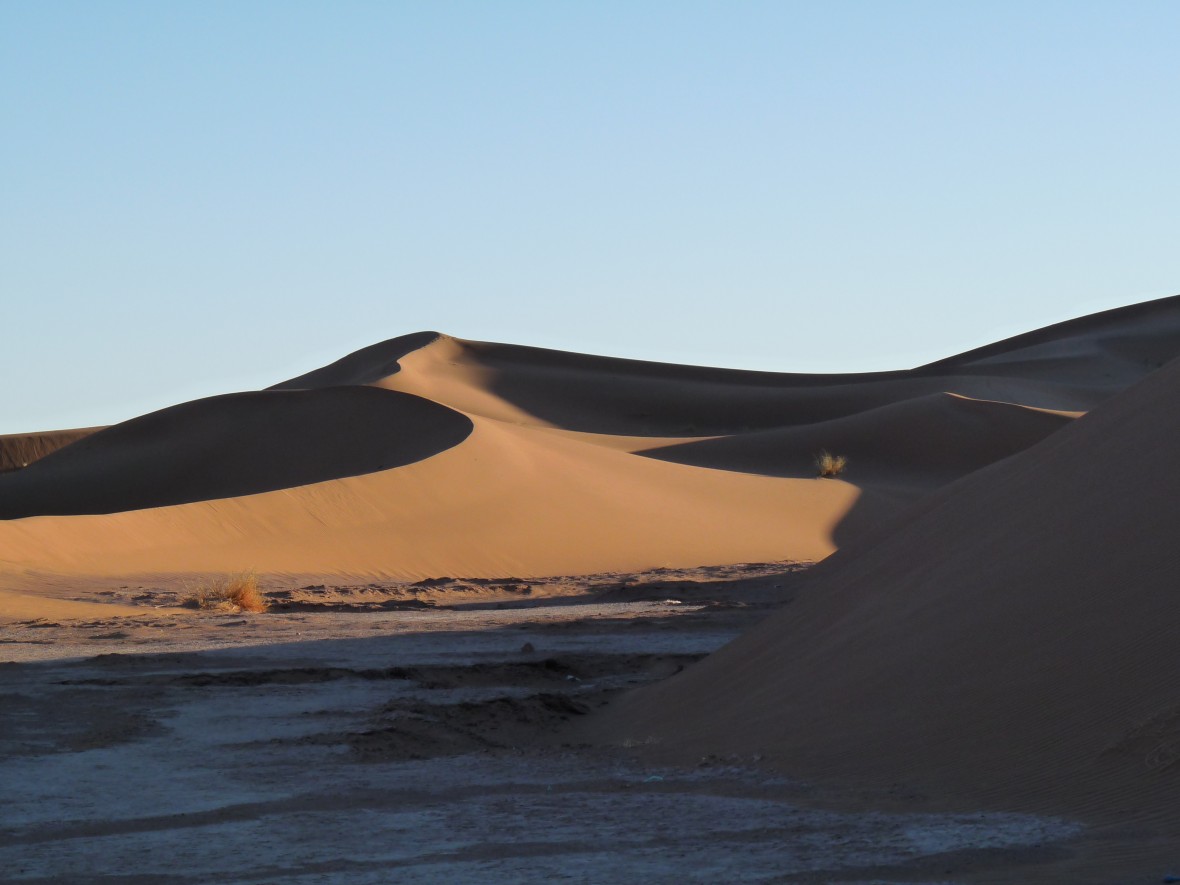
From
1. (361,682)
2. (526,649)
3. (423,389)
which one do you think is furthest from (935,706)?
(423,389)

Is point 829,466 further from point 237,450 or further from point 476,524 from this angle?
point 237,450

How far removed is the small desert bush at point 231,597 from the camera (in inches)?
774

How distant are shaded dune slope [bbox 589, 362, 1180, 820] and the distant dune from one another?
8.13ft

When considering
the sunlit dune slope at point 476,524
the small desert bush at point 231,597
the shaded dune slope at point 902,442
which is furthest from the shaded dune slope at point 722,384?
the small desert bush at point 231,597

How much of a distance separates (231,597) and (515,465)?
48.9 feet

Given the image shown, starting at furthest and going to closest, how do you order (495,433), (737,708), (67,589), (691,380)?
(691,380) → (495,433) → (67,589) → (737,708)

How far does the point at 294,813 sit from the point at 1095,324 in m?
80.7

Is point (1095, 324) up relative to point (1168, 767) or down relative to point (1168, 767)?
up

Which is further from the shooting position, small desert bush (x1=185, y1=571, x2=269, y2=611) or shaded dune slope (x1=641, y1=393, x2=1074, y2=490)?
shaded dune slope (x1=641, y1=393, x2=1074, y2=490)

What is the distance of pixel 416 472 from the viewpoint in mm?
31281

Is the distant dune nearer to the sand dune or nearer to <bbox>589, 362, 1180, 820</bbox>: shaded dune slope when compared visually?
<bbox>589, 362, 1180, 820</bbox>: shaded dune slope

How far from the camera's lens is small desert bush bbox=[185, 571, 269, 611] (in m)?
19.6

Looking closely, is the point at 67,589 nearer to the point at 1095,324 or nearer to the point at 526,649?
the point at 526,649

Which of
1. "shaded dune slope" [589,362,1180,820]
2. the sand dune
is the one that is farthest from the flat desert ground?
the sand dune
